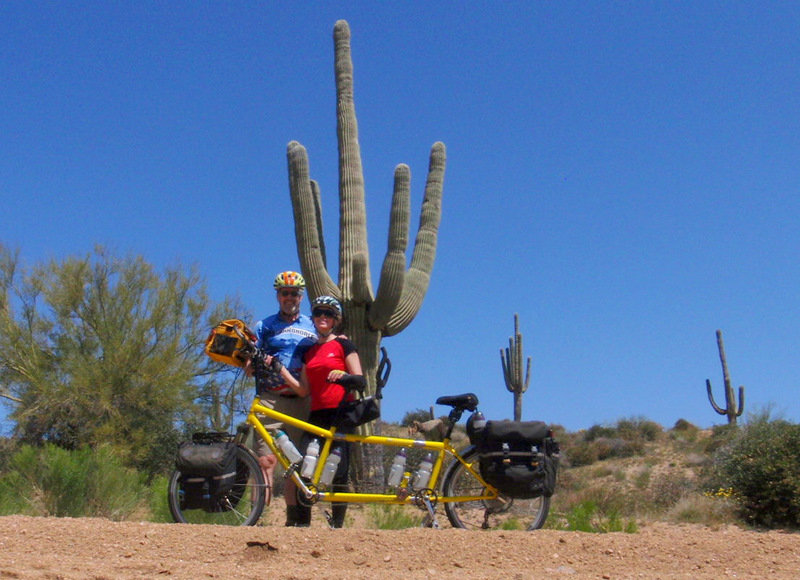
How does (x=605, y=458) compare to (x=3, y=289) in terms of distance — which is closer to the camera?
(x=3, y=289)

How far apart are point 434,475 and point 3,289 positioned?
14.9 metres

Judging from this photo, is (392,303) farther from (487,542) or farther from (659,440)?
(659,440)

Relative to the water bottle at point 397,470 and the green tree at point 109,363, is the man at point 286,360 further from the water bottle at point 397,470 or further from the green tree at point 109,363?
the green tree at point 109,363

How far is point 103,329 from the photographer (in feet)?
56.9

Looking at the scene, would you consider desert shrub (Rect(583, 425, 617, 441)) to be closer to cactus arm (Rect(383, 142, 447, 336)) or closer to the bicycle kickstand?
cactus arm (Rect(383, 142, 447, 336))

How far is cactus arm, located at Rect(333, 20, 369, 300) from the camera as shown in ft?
46.9

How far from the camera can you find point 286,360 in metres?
6.61

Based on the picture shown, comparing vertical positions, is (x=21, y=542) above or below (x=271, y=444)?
below

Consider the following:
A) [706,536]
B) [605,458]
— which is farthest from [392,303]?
[605,458]

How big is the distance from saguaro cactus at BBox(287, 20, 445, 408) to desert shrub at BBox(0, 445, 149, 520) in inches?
175

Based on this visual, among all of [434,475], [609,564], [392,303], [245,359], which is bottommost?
[609,564]

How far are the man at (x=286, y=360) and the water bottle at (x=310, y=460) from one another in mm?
270

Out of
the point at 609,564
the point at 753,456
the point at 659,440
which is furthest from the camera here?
the point at 659,440

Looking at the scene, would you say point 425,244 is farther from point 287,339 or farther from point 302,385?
point 302,385
